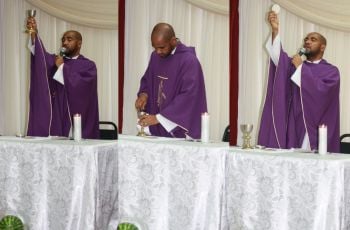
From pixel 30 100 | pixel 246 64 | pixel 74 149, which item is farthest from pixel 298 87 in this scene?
pixel 30 100

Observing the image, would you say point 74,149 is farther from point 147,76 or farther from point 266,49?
point 266,49

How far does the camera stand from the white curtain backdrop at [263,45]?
3186 millimetres

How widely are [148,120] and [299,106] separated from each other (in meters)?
1.06

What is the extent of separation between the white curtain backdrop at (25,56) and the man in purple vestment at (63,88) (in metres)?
0.06

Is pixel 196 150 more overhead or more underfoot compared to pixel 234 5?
more underfoot

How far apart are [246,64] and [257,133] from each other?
470mm

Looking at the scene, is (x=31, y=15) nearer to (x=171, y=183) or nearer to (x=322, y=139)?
(x=171, y=183)

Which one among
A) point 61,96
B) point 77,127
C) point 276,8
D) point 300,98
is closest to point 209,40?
point 276,8

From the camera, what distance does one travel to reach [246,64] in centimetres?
361

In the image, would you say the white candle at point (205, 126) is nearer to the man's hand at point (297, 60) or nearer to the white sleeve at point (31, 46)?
the man's hand at point (297, 60)

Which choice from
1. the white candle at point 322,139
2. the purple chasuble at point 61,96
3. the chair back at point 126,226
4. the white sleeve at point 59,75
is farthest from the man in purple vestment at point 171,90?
the white candle at point 322,139

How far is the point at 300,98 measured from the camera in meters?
3.38

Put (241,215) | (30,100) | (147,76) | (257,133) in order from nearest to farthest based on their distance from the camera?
(241,215) < (257,133) < (147,76) < (30,100)

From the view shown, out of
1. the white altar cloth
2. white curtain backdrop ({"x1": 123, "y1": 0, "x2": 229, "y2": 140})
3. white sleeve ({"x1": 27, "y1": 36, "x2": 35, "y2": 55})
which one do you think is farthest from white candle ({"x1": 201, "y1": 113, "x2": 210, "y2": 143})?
white sleeve ({"x1": 27, "y1": 36, "x2": 35, "y2": 55})
